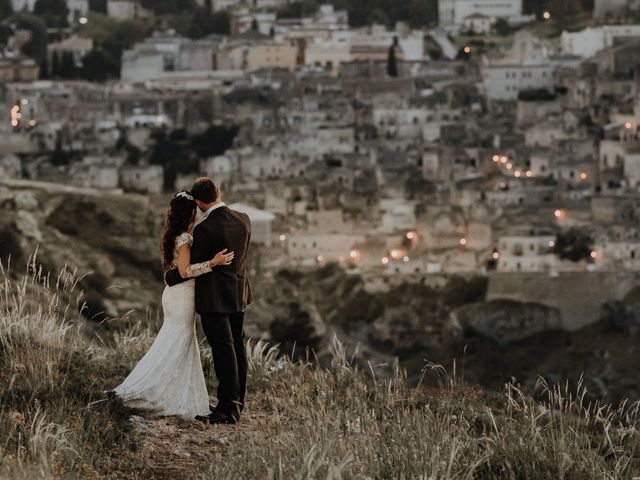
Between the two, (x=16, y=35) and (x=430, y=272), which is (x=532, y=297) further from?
(x=16, y=35)

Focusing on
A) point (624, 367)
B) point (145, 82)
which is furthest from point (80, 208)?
point (145, 82)

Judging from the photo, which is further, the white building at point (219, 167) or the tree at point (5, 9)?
the tree at point (5, 9)

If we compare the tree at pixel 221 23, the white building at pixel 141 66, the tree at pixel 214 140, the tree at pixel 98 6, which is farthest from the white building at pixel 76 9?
Answer: the tree at pixel 214 140

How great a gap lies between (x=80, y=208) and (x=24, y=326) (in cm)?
2797

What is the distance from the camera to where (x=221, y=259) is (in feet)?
22.5

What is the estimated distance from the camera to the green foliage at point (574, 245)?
3344 centimetres

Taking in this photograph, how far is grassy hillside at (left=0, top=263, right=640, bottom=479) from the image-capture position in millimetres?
5855

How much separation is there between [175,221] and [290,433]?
3.65 feet

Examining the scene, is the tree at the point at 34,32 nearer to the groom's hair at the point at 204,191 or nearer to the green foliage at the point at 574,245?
the green foliage at the point at 574,245

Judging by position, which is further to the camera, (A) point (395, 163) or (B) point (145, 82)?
(B) point (145, 82)

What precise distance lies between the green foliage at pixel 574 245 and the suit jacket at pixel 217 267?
87.8ft

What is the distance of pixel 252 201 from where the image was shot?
39281mm

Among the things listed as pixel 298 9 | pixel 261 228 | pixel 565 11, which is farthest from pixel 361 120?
pixel 298 9

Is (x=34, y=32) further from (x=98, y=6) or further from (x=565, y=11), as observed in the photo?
(x=565, y=11)
